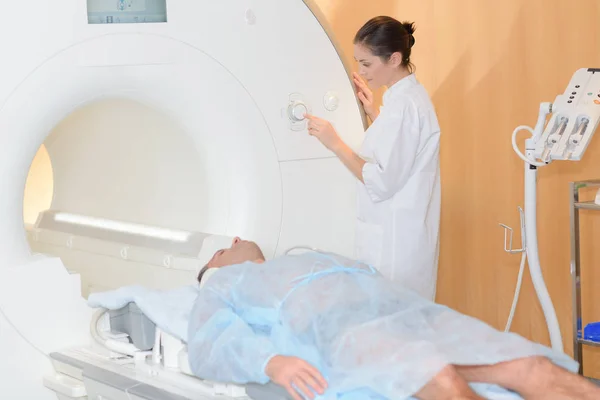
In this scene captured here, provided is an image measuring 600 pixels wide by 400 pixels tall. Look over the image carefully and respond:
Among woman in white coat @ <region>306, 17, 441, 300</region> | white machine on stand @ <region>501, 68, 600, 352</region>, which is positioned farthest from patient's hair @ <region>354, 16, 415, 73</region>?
white machine on stand @ <region>501, 68, 600, 352</region>

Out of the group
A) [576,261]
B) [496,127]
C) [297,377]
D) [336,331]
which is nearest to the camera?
[297,377]

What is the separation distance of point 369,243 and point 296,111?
0.46m

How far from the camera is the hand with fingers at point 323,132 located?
2768 mm

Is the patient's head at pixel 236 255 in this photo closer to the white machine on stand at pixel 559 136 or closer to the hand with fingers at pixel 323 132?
the hand with fingers at pixel 323 132

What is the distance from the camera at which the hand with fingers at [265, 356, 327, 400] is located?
72.9 inches

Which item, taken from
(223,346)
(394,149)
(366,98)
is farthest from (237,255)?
(366,98)

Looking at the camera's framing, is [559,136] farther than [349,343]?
Yes

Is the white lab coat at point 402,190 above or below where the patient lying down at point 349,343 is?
above

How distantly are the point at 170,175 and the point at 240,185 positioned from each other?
398 millimetres


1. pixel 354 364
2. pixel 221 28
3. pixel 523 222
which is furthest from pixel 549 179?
pixel 354 364

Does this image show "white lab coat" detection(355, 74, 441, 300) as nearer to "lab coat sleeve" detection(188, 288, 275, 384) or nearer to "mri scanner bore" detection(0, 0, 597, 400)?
"mri scanner bore" detection(0, 0, 597, 400)

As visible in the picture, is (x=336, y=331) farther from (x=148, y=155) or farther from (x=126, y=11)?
(x=148, y=155)

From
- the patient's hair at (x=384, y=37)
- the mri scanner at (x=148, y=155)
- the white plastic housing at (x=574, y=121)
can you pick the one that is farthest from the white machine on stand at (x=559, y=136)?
the mri scanner at (x=148, y=155)

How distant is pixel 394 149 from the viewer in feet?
8.78
